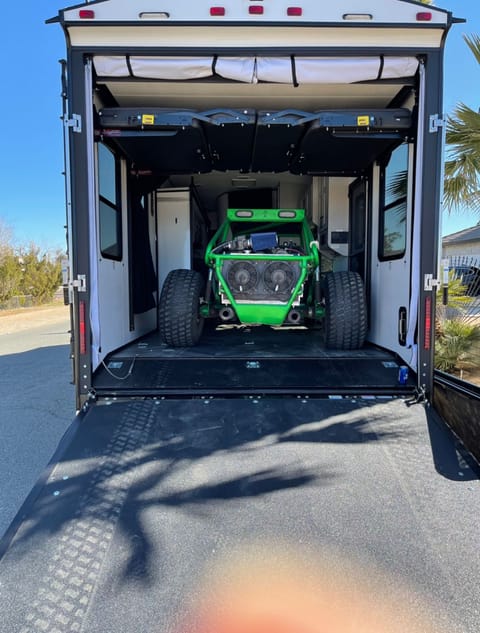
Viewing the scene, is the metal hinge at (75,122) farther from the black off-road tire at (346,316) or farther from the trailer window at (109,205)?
the black off-road tire at (346,316)

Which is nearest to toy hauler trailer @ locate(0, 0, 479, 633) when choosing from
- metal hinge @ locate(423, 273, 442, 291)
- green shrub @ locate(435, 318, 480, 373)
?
metal hinge @ locate(423, 273, 442, 291)

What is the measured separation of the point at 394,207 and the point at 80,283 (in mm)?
3005

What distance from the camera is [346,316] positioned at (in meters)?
3.91

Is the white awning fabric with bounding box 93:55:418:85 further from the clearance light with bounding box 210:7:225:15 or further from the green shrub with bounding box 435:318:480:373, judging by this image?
the green shrub with bounding box 435:318:480:373

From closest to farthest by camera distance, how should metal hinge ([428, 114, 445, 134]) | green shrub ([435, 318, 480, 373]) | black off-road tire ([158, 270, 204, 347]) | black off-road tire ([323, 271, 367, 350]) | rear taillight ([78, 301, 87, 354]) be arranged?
1. metal hinge ([428, 114, 445, 134])
2. rear taillight ([78, 301, 87, 354])
3. black off-road tire ([323, 271, 367, 350])
4. black off-road tire ([158, 270, 204, 347])
5. green shrub ([435, 318, 480, 373])

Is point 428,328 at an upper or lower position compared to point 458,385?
upper

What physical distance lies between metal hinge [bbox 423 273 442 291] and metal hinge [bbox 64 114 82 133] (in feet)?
9.30

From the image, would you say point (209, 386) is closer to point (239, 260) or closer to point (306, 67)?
point (239, 260)

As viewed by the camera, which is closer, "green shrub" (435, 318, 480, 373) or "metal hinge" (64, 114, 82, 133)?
"metal hinge" (64, 114, 82, 133)

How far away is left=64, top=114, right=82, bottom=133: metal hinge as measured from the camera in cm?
296

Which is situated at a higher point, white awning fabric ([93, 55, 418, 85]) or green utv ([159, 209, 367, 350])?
white awning fabric ([93, 55, 418, 85])

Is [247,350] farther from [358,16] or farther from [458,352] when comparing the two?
[458,352]

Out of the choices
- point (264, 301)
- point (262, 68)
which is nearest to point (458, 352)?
point (264, 301)

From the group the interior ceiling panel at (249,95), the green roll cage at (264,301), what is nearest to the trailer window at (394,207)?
the interior ceiling panel at (249,95)
